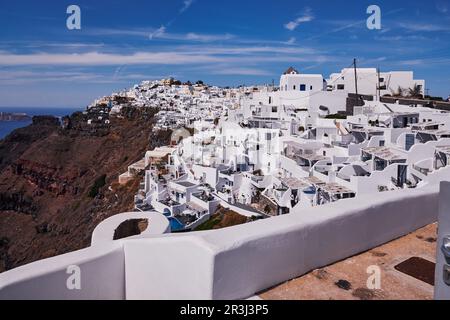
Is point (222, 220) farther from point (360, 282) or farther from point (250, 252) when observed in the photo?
point (250, 252)

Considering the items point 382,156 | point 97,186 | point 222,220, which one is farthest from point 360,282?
point 97,186

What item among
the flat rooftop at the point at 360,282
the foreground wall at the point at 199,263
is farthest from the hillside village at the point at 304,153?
the foreground wall at the point at 199,263

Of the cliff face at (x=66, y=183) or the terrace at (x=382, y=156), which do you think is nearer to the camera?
the terrace at (x=382, y=156)

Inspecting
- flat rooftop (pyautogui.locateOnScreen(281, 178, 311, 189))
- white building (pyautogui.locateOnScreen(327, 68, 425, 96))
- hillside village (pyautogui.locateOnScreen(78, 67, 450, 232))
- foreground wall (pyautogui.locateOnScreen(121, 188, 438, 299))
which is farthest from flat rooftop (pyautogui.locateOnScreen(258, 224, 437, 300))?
white building (pyautogui.locateOnScreen(327, 68, 425, 96))

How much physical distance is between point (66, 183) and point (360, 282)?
57101 millimetres

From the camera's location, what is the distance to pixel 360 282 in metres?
3.42

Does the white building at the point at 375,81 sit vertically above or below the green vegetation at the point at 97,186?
above

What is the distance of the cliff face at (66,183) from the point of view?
1600 inches

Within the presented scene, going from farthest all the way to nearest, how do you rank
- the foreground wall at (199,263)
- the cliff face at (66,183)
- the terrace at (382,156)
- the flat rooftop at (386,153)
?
the cliff face at (66,183) < the flat rooftop at (386,153) < the terrace at (382,156) < the foreground wall at (199,263)

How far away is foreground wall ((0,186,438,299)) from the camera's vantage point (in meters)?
2.70

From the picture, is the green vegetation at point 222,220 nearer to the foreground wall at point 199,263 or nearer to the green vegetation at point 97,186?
the foreground wall at point 199,263

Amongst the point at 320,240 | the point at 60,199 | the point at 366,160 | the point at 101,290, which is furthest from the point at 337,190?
the point at 60,199

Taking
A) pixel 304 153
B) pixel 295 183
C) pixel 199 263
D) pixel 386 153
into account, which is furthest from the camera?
pixel 304 153

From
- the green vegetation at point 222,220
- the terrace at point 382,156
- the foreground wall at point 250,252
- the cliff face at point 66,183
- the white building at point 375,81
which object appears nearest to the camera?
the foreground wall at point 250,252
